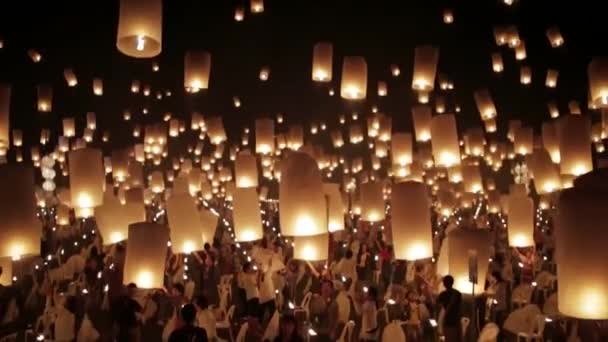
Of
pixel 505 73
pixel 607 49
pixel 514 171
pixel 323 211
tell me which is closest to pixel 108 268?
pixel 323 211

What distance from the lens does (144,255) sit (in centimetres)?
760

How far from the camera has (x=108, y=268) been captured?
10883mm

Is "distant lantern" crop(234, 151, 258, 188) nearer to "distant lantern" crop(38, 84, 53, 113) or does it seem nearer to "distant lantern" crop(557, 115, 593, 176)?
"distant lantern" crop(557, 115, 593, 176)

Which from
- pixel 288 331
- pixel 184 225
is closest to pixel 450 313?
pixel 288 331

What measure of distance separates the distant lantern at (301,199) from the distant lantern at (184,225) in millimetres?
2423

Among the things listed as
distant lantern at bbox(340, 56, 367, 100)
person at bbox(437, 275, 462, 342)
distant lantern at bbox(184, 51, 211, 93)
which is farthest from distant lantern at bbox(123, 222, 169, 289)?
distant lantern at bbox(340, 56, 367, 100)

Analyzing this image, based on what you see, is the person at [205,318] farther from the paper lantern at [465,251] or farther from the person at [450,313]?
the paper lantern at [465,251]

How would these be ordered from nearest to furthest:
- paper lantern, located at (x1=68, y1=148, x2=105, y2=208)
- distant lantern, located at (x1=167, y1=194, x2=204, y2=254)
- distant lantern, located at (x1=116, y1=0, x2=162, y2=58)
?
1. distant lantern, located at (x1=116, y1=0, x2=162, y2=58)
2. paper lantern, located at (x1=68, y1=148, x2=105, y2=208)
3. distant lantern, located at (x1=167, y1=194, x2=204, y2=254)

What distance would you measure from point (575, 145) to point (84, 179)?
663 cm

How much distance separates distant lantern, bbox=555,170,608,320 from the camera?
4.49 meters

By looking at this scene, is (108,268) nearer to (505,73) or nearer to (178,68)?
(178,68)

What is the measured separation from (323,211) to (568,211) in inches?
116

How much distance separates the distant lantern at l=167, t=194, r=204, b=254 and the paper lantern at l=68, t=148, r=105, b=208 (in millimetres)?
991

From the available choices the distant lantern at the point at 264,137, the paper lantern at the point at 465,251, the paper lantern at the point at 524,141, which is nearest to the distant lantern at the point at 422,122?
the distant lantern at the point at 264,137
